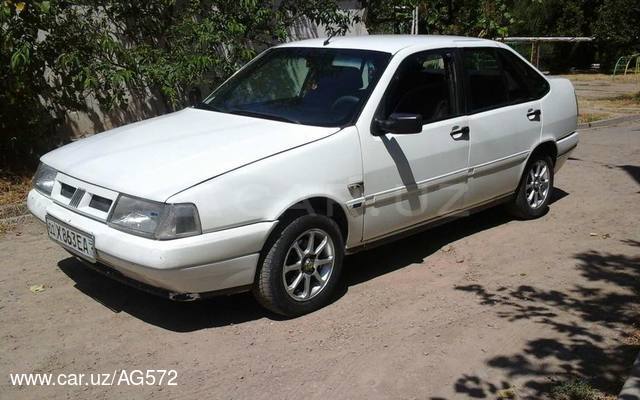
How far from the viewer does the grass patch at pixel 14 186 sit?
6750 millimetres

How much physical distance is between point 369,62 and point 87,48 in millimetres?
3808

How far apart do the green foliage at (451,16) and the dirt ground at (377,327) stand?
5185mm

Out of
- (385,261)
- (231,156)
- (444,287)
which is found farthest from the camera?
(385,261)

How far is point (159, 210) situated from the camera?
12.7ft

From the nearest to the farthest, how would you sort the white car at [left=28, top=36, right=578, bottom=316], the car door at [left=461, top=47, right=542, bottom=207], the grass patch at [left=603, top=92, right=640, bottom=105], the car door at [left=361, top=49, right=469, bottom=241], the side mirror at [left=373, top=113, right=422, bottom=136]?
1. the white car at [left=28, top=36, right=578, bottom=316]
2. the side mirror at [left=373, top=113, right=422, bottom=136]
3. the car door at [left=361, top=49, right=469, bottom=241]
4. the car door at [left=461, top=47, right=542, bottom=207]
5. the grass patch at [left=603, top=92, right=640, bottom=105]

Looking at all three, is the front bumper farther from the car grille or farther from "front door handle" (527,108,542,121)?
"front door handle" (527,108,542,121)

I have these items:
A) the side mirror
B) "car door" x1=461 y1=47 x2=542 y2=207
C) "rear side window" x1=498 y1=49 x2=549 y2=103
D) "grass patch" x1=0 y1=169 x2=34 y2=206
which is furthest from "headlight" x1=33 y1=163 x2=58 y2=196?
"rear side window" x1=498 y1=49 x2=549 y2=103

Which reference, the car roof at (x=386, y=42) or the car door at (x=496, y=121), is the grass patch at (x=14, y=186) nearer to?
the car roof at (x=386, y=42)

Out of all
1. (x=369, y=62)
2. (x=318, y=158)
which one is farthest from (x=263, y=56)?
(x=318, y=158)

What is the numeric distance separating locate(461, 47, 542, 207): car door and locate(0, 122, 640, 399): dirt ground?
579mm

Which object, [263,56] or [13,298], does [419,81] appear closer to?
[263,56]

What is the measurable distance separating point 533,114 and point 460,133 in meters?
1.21

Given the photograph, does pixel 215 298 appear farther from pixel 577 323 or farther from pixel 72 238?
pixel 577 323

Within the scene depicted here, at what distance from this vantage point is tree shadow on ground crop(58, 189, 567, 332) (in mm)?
4535
